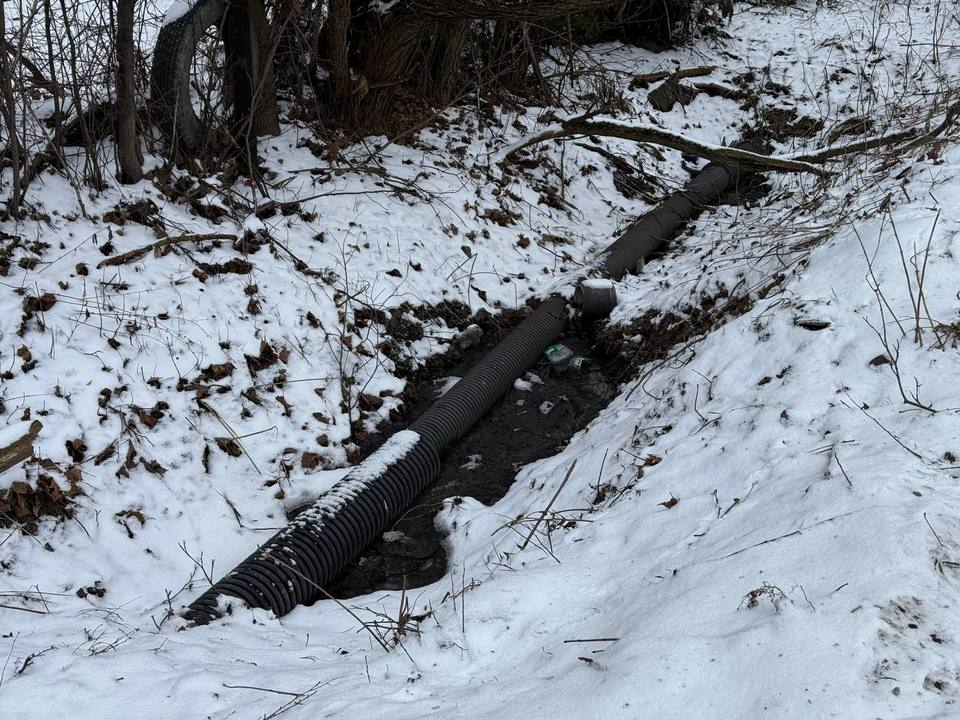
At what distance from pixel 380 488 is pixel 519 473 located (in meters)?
0.88

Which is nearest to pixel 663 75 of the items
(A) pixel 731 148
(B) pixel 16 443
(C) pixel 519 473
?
(A) pixel 731 148

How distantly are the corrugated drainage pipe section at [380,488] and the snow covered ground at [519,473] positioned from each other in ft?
0.56

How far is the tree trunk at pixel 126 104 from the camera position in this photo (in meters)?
4.78

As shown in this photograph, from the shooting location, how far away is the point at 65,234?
474 cm

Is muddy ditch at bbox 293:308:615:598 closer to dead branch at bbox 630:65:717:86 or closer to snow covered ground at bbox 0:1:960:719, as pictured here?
snow covered ground at bbox 0:1:960:719

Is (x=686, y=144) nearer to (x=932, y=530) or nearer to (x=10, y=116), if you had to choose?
(x=932, y=530)

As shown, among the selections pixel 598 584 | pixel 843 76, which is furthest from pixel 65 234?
pixel 843 76

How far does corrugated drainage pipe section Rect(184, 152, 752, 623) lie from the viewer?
10.9 feet

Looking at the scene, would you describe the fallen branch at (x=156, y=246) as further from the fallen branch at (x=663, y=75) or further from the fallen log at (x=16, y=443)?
the fallen branch at (x=663, y=75)

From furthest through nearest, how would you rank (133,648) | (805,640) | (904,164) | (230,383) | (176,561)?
1. (904,164)
2. (230,383)
3. (176,561)
4. (133,648)
5. (805,640)

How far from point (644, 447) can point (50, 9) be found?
460 cm

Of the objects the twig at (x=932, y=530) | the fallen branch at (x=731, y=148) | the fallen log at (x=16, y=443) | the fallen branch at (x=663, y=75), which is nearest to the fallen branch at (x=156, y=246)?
the fallen log at (x=16, y=443)

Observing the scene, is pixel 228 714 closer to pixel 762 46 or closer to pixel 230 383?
pixel 230 383

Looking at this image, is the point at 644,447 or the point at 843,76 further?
the point at 843,76
